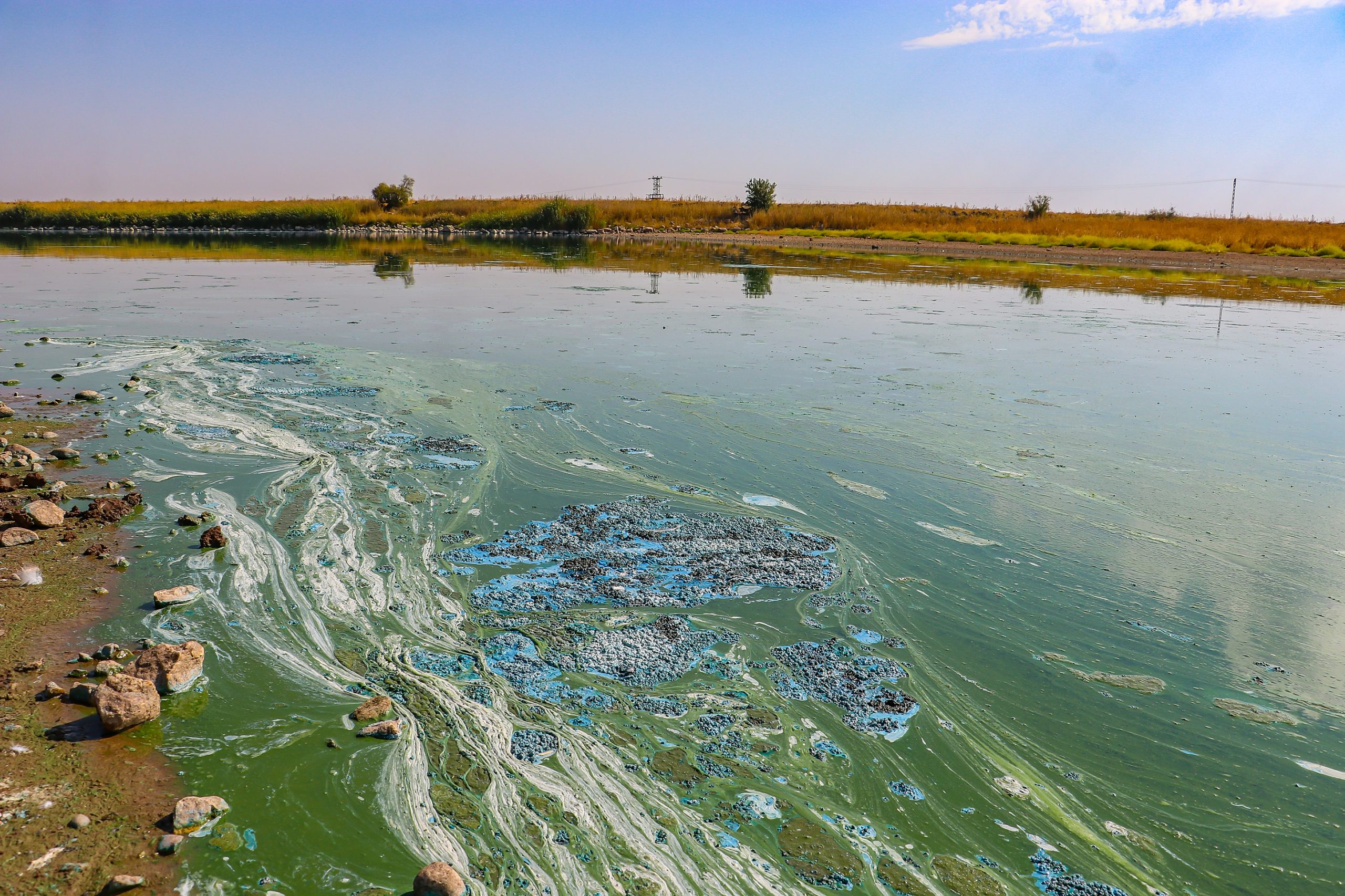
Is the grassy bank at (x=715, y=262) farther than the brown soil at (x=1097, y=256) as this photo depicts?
No

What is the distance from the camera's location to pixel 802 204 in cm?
4978

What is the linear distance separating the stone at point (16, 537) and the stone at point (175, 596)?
0.81 metres

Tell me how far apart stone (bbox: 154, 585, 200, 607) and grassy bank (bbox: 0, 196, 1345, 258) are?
3257 cm

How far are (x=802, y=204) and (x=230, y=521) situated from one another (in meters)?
49.5

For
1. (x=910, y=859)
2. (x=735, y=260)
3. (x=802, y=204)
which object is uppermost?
(x=802, y=204)

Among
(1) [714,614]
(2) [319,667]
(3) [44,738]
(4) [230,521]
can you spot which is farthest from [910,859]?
(4) [230,521]

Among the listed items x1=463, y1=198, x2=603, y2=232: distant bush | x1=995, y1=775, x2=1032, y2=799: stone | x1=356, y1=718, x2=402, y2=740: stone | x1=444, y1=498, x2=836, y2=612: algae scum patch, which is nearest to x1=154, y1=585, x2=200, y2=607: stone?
x1=444, y1=498, x2=836, y2=612: algae scum patch

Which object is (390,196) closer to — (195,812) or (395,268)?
(395,268)

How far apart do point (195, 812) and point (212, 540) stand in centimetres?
186

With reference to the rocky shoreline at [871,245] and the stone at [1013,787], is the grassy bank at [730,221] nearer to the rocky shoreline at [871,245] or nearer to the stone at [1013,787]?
the rocky shoreline at [871,245]

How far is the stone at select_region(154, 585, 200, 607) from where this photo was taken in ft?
10.2

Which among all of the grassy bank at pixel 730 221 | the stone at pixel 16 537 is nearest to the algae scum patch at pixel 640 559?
the stone at pixel 16 537

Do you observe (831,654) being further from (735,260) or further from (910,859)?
(735,260)

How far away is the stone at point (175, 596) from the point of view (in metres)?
3.12
